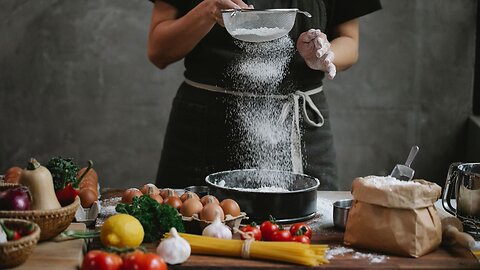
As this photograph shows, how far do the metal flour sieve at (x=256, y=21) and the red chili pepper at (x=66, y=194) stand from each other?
84 cm

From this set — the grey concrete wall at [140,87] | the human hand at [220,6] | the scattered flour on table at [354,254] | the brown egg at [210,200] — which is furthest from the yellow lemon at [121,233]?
the grey concrete wall at [140,87]

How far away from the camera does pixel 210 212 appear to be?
247cm

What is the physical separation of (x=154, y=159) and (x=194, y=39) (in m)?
1.94

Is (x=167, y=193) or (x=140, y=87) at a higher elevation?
(x=140, y=87)

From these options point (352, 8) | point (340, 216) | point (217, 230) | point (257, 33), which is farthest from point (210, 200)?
point (352, 8)

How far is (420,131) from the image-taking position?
5074 millimetres

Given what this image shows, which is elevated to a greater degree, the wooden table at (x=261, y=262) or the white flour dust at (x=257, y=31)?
the white flour dust at (x=257, y=31)

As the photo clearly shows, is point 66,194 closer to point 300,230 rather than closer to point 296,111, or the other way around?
point 300,230

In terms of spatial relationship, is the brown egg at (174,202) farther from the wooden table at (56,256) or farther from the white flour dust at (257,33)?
the white flour dust at (257,33)

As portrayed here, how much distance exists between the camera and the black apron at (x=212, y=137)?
3387mm

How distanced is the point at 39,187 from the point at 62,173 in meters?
0.17

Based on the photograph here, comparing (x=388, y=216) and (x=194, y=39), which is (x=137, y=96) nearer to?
(x=194, y=39)

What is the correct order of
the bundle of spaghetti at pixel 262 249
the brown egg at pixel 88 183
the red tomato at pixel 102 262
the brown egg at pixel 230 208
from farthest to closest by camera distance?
the brown egg at pixel 88 183 < the brown egg at pixel 230 208 < the bundle of spaghetti at pixel 262 249 < the red tomato at pixel 102 262

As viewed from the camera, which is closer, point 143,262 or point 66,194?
point 143,262
